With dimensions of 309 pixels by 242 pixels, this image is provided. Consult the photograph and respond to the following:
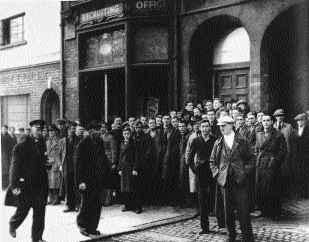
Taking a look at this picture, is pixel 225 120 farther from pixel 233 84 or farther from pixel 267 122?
pixel 233 84

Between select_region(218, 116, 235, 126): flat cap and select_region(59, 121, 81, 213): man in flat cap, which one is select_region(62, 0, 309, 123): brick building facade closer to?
select_region(59, 121, 81, 213): man in flat cap

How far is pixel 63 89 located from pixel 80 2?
2731 millimetres

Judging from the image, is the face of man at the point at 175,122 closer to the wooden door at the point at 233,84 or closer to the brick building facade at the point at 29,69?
the wooden door at the point at 233,84

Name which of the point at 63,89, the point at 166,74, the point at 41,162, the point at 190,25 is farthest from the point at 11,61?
the point at 41,162

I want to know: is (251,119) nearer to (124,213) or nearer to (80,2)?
(124,213)

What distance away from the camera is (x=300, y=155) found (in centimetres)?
861

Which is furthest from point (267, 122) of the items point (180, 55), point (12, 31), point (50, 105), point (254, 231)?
point (12, 31)

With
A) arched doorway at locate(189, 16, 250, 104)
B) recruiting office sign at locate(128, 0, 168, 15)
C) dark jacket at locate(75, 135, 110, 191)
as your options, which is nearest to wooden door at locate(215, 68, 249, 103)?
arched doorway at locate(189, 16, 250, 104)

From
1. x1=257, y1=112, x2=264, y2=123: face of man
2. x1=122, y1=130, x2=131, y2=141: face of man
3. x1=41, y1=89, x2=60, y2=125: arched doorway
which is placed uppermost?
x1=41, y1=89, x2=60, y2=125: arched doorway

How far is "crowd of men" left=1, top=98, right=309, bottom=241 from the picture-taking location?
6.18 meters

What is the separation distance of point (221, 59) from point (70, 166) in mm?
4863

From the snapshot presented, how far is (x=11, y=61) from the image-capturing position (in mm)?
14570

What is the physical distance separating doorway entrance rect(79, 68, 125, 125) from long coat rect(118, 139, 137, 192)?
421 cm

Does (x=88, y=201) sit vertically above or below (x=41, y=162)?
below
